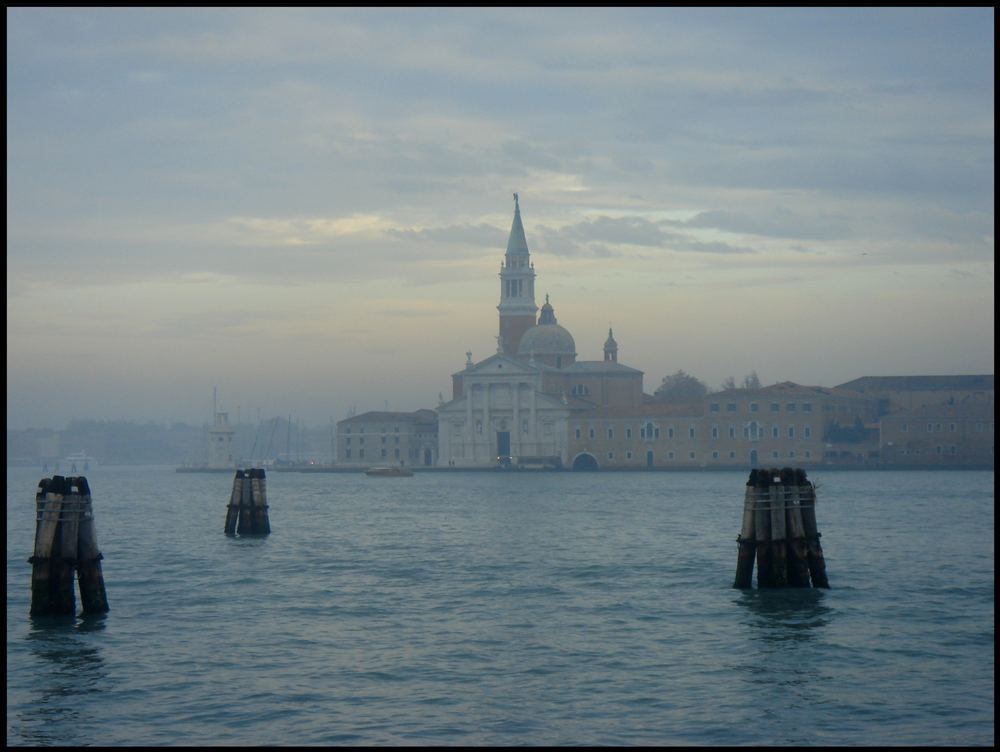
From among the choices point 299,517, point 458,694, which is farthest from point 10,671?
point 299,517

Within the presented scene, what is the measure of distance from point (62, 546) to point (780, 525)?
8753 mm

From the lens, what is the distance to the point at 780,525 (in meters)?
19.2

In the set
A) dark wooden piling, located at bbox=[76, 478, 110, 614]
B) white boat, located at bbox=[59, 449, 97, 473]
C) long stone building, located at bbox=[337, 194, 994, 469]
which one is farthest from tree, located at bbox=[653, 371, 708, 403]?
dark wooden piling, located at bbox=[76, 478, 110, 614]

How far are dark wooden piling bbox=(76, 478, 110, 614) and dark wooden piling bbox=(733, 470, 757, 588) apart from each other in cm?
796

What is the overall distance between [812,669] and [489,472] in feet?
291

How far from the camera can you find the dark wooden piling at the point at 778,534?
18.9 m

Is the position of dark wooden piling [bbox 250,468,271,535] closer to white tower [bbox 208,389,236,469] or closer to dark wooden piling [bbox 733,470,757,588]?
dark wooden piling [bbox 733,470,757,588]

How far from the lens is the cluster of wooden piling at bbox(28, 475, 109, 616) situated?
17984 millimetres

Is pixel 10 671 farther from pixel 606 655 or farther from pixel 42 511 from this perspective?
pixel 606 655

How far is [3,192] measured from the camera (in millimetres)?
13453

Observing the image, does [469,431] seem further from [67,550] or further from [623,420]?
[67,550]

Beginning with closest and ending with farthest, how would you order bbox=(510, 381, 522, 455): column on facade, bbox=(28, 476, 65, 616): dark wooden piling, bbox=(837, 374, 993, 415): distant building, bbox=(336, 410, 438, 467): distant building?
bbox=(28, 476, 65, 616): dark wooden piling, bbox=(837, 374, 993, 415): distant building, bbox=(510, 381, 522, 455): column on facade, bbox=(336, 410, 438, 467): distant building

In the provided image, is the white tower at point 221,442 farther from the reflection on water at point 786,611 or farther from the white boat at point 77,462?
the reflection on water at point 786,611

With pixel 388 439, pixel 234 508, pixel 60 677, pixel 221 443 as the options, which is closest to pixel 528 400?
pixel 388 439
